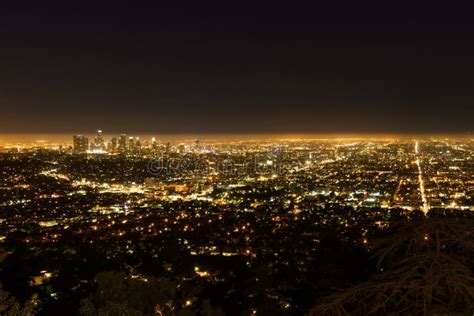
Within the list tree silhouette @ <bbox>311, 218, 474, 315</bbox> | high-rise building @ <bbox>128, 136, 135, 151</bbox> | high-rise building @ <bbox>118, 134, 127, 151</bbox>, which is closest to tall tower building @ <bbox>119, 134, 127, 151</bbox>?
high-rise building @ <bbox>118, 134, 127, 151</bbox>

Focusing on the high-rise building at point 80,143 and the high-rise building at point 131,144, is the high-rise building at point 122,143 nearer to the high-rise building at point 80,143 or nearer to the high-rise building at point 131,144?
the high-rise building at point 131,144

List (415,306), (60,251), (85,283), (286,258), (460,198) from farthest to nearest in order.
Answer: (460,198) → (60,251) → (286,258) → (85,283) → (415,306)

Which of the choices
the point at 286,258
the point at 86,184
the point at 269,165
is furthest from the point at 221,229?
the point at 269,165

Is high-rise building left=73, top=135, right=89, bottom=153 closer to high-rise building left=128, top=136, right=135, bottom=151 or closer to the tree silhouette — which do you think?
high-rise building left=128, top=136, right=135, bottom=151

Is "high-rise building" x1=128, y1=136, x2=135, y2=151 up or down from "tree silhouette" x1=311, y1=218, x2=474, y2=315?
down

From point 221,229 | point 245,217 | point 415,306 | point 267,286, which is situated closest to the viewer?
point 415,306

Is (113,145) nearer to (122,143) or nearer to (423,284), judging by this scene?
(122,143)

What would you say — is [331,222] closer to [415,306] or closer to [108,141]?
[415,306]

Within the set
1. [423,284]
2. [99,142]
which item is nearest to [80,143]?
[99,142]

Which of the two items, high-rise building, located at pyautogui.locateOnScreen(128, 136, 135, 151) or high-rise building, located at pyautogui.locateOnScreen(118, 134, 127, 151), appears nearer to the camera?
high-rise building, located at pyautogui.locateOnScreen(128, 136, 135, 151)
